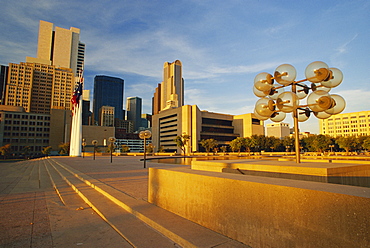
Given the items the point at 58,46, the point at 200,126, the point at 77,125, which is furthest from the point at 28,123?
the point at 58,46

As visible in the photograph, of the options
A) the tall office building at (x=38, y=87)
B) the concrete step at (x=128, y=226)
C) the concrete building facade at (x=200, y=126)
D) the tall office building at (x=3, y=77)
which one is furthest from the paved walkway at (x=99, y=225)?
the tall office building at (x=3, y=77)

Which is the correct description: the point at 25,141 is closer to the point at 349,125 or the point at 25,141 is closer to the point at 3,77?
the point at 3,77

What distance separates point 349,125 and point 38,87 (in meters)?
204

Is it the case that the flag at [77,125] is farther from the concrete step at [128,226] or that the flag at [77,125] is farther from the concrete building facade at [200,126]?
the concrete step at [128,226]

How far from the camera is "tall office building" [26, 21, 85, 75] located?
18025cm

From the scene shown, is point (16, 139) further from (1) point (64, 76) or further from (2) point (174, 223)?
(2) point (174, 223)

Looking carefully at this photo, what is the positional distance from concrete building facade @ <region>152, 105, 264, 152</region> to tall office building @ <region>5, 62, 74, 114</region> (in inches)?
2909

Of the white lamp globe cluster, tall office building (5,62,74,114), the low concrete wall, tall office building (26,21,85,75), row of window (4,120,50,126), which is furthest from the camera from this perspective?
tall office building (26,21,85,75)

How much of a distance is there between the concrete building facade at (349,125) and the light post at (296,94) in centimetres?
15601

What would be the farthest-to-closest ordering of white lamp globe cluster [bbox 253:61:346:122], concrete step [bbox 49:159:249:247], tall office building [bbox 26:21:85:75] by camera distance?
tall office building [bbox 26:21:85:75], white lamp globe cluster [bbox 253:61:346:122], concrete step [bbox 49:159:249:247]

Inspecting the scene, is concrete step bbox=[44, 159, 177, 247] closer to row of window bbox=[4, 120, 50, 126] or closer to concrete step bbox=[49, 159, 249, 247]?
concrete step bbox=[49, 159, 249, 247]

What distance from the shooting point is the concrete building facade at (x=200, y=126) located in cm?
10512

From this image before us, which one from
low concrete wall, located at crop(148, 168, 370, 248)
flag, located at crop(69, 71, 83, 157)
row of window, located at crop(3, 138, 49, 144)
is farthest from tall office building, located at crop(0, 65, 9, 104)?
low concrete wall, located at crop(148, 168, 370, 248)

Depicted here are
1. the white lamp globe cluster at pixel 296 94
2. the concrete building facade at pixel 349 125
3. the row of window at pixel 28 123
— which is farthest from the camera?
the concrete building facade at pixel 349 125
